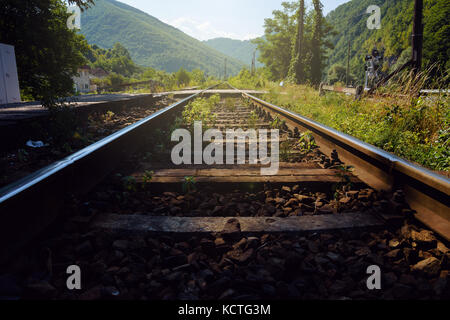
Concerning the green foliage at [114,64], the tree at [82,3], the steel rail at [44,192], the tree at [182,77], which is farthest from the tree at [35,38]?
the green foliage at [114,64]

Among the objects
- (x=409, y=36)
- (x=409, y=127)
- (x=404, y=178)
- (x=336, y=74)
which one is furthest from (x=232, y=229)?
(x=336, y=74)

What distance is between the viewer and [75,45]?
51.0ft

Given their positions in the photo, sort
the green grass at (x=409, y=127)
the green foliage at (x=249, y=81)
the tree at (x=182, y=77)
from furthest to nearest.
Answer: the tree at (x=182, y=77)
the green foliage at (x=249, y=81)
the green grass at (x=409, y=127)

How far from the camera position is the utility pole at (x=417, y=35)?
701cm

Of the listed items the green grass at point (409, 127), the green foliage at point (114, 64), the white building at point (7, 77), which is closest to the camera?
the green grass at point (409, 127)

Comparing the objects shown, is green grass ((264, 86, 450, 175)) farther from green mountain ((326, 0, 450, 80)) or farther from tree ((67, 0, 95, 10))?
tree ((67, 0, 95, 10))

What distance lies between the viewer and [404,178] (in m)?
1.88

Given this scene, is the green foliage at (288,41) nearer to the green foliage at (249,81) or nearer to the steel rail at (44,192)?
the green foliage at (249,81)

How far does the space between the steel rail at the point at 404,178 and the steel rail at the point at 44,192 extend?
2.10 m

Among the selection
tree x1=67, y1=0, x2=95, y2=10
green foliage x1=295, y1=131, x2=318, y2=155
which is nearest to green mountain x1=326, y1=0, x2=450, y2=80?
green foliage x1=295, y1=131, x2=318, y2=155

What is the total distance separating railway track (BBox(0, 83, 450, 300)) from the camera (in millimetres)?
1214

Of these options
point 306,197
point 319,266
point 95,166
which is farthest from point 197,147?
point 319,266
